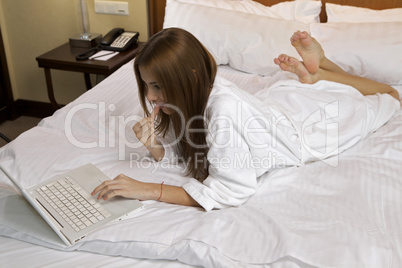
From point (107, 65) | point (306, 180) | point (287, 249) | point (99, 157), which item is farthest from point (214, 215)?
point (107, 65)

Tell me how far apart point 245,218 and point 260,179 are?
235 millimetres

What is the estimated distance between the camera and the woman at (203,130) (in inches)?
45.6

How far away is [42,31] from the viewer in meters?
2.65

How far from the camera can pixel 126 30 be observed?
2.56 metres

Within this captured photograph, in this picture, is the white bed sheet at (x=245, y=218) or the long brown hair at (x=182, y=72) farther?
the long brown hair at (x=182, y=72)

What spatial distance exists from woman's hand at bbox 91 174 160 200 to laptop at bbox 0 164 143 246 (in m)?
0.02

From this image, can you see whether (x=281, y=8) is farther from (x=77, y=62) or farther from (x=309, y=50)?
(x=77, y=62)

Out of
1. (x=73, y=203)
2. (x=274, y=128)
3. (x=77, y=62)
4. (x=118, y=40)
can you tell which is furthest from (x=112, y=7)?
(x=73, y=203)

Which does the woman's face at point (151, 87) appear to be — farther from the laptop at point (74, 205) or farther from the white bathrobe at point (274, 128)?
the laptop at point (74, 205)

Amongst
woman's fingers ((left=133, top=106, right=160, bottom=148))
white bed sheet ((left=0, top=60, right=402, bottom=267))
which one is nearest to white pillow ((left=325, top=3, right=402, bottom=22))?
white bed sheet ((left=0, top=60, right=402, bottom=267))

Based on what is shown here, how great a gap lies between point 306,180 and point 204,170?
313 mm

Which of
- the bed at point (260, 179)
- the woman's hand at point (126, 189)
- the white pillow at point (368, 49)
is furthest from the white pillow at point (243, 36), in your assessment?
the woman's hand at point (126, 189)

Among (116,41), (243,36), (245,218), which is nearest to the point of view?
(245,218)

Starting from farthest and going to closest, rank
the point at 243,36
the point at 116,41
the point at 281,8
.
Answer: the point at 116,41
the point at 281,8
the point at 243,36
